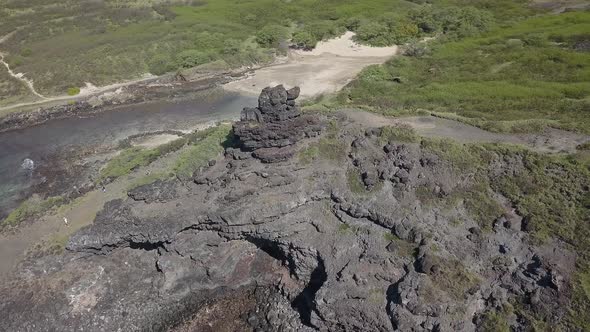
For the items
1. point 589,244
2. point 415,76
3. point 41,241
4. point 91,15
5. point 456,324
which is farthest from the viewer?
point 91,15

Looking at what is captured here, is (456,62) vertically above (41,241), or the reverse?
(456,62)

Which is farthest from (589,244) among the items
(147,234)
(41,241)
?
(41,241)

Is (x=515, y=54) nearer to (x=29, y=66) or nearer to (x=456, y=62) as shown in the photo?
(x=456, y=62)

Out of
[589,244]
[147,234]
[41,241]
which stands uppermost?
[589,244]

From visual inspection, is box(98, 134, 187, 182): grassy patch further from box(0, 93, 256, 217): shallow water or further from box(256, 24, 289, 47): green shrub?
box(256, 24, 289, 47): green shrub

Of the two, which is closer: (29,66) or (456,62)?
(456,62)

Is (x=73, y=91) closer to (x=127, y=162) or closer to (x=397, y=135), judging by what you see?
(x=127, y=162)

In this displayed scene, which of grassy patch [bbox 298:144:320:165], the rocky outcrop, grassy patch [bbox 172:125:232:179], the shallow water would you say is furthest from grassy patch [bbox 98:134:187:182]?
grassy patch [bbox 298:144:320:165]
